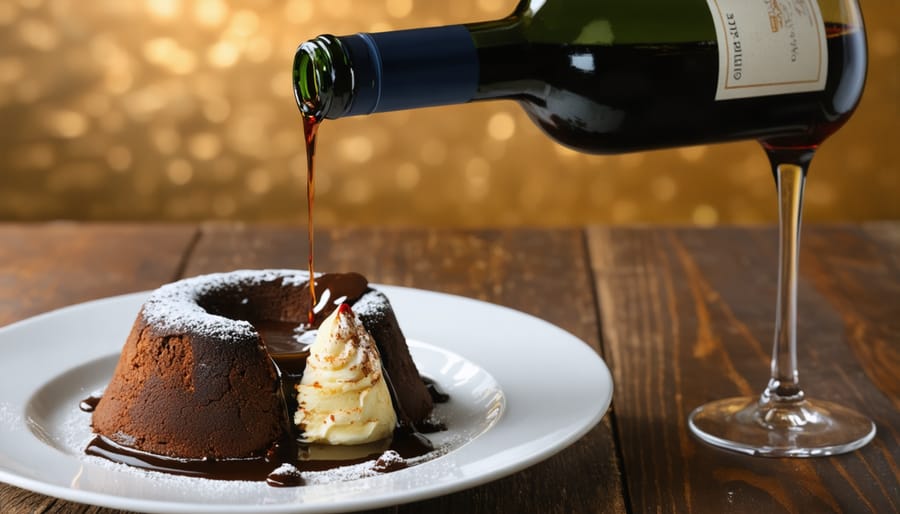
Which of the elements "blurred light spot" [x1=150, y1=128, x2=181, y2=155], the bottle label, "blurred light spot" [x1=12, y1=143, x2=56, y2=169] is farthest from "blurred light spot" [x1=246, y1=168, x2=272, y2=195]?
the bottle label

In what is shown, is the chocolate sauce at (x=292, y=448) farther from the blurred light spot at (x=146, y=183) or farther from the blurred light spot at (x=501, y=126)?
the blurred light spot at (x=146, y=183)

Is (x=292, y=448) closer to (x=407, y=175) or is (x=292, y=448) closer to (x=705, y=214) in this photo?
(x=407, y=175)

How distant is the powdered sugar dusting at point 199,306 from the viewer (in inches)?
43.5

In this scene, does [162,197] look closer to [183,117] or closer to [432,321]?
[183,117]

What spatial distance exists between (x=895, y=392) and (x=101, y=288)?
3.48 feet

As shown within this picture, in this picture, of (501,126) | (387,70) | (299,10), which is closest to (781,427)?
(387,70)

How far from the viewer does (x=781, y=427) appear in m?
1.12

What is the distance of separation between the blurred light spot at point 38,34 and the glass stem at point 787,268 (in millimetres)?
2382

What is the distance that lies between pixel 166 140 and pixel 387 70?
2.33m

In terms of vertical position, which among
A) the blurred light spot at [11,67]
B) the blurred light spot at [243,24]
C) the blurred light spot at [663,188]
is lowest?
the blurred light spot at [663,188]

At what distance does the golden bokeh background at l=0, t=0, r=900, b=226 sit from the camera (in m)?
3.05

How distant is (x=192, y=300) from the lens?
1195 mm

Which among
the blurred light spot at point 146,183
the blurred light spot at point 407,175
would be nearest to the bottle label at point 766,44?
the blurred light spot at point 407,175

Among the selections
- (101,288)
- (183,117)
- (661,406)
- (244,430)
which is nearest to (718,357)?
(661,406)
